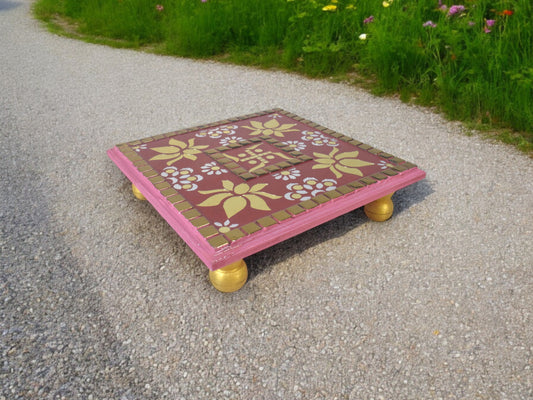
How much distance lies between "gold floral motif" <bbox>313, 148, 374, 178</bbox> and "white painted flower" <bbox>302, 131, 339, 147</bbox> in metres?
0.13

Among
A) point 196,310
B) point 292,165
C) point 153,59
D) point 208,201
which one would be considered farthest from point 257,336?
point 153,59

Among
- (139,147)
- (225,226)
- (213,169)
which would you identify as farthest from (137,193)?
(225,226)

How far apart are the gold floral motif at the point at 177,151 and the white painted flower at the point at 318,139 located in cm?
64

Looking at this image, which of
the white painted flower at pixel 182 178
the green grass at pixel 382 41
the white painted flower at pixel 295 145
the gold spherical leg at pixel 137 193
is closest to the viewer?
the white painted flower at pixel 182 178

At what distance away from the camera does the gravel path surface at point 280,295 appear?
1533 mm

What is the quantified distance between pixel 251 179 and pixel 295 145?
0.51 m

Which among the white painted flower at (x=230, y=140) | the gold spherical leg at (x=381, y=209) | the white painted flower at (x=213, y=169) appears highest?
the white painted flower at (x=213, y=169)

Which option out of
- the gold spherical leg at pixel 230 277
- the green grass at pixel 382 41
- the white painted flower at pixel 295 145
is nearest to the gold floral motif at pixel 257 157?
the white painted flower at pixel 295 145

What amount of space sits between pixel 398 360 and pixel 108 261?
4.43 feet

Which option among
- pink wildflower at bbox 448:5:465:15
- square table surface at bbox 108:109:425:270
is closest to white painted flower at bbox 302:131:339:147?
square table surface at bbox 108:109:425:270

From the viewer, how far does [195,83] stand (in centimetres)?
459

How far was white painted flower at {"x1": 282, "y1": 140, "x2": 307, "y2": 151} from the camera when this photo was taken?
259 cm

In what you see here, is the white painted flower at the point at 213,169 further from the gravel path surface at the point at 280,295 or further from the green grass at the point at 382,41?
the green grass at the point at 382,41

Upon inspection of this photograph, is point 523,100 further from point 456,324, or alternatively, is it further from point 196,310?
point 196,310
